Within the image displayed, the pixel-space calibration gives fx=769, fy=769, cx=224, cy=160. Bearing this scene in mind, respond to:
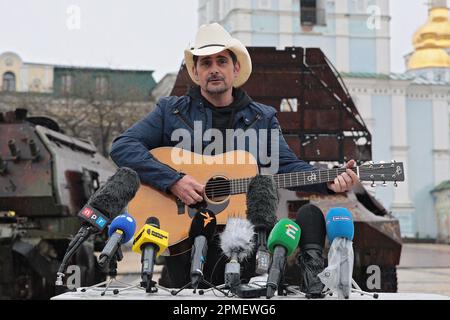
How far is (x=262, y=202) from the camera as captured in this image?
10.7 feet

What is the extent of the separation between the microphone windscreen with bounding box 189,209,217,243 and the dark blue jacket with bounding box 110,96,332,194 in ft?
1.32

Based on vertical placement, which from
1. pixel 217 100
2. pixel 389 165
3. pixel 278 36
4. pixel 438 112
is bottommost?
pixel 389 165

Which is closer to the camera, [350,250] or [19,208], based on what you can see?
[350,250]

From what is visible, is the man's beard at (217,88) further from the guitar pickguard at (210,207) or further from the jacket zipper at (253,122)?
the guitar pickguard at (210,207)

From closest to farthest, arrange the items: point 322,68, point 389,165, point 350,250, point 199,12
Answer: point 350,250
point 389,165
point 322,68
point 199,12

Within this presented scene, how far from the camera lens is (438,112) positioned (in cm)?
4438

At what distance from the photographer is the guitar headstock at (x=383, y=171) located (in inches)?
140

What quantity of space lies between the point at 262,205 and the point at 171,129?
0.79 meters

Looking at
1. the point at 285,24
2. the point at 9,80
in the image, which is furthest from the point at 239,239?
the point at 9,80

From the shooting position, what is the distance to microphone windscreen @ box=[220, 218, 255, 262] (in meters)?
3.13

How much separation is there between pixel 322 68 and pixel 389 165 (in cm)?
890

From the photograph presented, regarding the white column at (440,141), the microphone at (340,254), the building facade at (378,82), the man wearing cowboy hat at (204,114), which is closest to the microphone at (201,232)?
the man wearing cowboy hat at (204,114)

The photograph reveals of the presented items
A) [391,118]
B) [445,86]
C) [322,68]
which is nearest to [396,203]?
[391,118]
